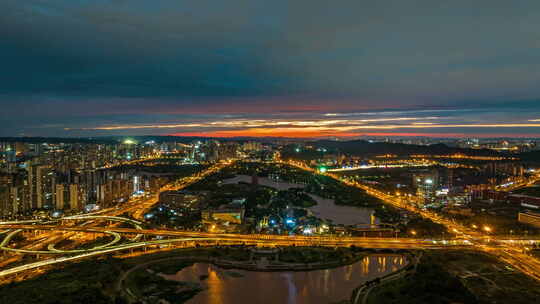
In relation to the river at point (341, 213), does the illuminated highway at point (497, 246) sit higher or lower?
higher

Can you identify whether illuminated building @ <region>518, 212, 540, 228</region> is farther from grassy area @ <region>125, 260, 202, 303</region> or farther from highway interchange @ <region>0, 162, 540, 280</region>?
grassy area @ <region>125, 260, 202, 303</region>

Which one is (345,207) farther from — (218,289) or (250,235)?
(218,289)

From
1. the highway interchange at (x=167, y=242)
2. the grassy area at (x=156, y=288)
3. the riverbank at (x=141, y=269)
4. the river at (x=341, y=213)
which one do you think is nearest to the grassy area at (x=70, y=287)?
the riverbank at (x=141, y=269)

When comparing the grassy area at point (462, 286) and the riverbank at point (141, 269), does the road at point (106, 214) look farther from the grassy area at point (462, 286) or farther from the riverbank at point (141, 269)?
the grassy area at point (462, 286)

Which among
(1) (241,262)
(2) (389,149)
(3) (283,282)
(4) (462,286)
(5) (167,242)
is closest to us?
(4) (462,286)

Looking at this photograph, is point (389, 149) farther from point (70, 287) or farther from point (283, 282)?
point (70, 287)

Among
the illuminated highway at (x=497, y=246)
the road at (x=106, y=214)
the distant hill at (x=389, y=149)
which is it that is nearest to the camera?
the illuminated highway at (x=497, y=246)

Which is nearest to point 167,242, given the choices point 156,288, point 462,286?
point 156,288
